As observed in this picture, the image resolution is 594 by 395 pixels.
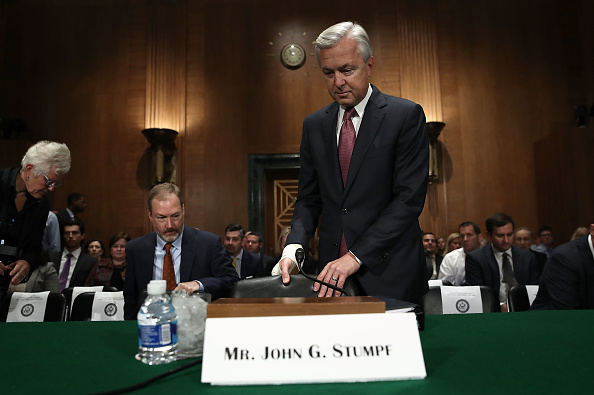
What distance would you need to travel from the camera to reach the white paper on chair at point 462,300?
2.82 m

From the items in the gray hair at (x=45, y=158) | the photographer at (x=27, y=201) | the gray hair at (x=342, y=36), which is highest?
the gray hair at (x=342, y=36)

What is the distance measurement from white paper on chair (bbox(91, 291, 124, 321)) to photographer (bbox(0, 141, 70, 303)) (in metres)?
0.43

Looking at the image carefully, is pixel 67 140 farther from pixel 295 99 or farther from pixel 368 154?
pixel 368 154

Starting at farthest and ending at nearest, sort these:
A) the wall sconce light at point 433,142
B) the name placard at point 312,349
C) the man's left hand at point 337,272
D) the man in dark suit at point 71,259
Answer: the wall sconce light at point 433,142
the man in dark suit at point 71,259
the man's left hand at point 337,272
the name placard at point 312,349

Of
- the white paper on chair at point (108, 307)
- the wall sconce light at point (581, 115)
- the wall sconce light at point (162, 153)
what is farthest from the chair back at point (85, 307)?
the wall sconce light at point (581, 115)

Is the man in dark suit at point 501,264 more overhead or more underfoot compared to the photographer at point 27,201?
more underfoot

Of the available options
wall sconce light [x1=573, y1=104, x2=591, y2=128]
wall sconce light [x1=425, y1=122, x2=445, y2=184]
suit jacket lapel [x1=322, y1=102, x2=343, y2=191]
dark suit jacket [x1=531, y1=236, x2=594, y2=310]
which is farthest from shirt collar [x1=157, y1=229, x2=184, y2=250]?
wall sconce light [x1=573, y1=104, x2=591, y2=128]

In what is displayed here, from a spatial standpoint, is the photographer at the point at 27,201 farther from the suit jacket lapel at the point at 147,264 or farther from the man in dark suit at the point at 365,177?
the man in dark suit at the point at 365,177

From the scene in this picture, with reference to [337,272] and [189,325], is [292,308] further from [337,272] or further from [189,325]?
[337,272]

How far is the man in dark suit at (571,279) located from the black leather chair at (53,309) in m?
2.64

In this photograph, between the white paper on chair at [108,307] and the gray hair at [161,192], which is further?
the white paper on chair at [108,307]

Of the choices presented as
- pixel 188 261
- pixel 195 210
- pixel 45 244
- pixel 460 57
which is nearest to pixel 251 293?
pixel 188 261

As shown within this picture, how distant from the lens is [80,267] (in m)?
4.84

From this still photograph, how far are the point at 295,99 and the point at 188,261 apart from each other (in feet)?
16.1
